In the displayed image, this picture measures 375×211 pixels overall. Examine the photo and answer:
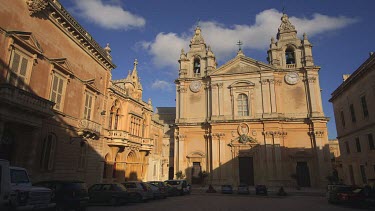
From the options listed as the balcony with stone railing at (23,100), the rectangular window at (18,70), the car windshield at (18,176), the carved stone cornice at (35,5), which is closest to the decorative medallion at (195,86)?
the carved stone cornice at (35,5)

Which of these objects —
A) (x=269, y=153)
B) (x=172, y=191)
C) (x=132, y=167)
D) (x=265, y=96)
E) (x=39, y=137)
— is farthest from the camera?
(x=265, y=96)

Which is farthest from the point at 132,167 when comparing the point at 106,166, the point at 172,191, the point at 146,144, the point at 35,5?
the point at 35,5

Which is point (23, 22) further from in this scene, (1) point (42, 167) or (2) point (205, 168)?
(2) point (205, 168)

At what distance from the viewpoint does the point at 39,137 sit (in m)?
13.9

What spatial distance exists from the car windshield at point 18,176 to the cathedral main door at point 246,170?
1055 inches

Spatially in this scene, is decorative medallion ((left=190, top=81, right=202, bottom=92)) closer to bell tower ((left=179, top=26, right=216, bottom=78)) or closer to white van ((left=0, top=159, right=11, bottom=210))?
bell tower ((left=179, top=26, right=216, bottom=78))

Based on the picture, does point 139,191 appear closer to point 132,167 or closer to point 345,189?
point 132,167

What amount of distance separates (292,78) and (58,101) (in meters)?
28.1

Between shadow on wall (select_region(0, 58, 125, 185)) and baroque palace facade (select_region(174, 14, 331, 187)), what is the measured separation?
17.4 metres

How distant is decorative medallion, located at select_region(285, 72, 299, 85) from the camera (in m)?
33.2

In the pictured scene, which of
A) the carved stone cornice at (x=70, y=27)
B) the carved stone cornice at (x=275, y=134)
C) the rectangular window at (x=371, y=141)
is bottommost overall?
the rectangular window at (x=371, y=141)

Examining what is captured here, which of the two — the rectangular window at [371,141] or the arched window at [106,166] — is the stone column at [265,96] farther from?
the arched window at [106,166]

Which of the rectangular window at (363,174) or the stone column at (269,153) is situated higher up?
the stone column at (269,153)

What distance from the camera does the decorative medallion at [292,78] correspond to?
33.2 m
